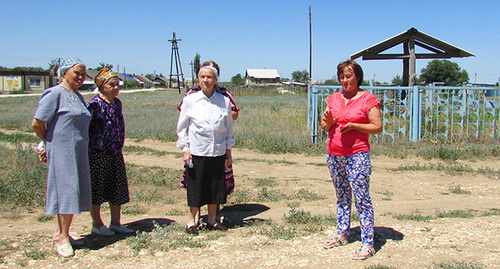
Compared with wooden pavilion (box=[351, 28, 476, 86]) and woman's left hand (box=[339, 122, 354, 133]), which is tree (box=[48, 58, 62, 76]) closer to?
woman's left hand (box=[339, 122, 354, 133])

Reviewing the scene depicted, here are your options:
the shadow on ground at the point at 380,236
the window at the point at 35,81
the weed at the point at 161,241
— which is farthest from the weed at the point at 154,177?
the window at the point at 35,81

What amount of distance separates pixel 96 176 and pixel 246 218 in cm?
182

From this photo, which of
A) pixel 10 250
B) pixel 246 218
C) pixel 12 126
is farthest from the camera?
pixel 12 126

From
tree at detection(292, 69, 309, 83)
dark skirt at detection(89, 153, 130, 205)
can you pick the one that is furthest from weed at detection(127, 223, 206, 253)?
tree at detection(292, 69, 309, 83)

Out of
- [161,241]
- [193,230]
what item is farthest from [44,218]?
[193,230]

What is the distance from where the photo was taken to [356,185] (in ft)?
11.4

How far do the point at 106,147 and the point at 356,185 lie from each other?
8.03 feet

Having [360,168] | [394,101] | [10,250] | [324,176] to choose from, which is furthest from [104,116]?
[394,101]

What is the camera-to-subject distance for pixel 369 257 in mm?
3516

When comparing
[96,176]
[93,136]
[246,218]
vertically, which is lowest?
[246,218]

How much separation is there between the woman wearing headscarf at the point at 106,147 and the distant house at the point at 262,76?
7663 cm

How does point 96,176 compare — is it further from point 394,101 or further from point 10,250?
point 394,101

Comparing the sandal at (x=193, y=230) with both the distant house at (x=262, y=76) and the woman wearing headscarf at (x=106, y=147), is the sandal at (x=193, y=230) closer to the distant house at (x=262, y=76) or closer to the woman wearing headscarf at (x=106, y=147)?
the woman wearing headscarf at (x=106, y=147)

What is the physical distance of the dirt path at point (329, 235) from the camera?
11.4 feet
